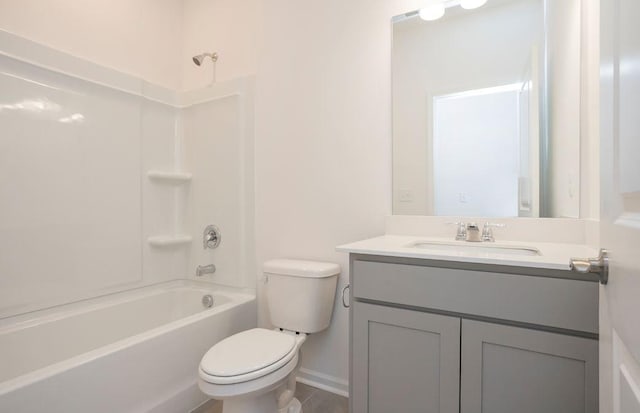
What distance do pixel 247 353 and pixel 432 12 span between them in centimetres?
181

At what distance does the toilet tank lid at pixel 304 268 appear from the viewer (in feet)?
5.49

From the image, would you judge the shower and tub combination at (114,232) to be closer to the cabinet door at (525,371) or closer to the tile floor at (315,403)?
the tile floor at (315,403)

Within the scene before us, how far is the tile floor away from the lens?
1.67 m

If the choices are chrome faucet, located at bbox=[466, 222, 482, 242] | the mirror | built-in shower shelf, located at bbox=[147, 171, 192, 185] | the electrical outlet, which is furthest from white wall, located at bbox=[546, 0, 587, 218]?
built-in shower shelf, located at bbox=[147, 171, 192, 185]

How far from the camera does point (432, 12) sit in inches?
63.3

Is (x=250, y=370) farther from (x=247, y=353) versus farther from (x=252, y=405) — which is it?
(x=252, y=405)

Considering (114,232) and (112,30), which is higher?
(112,30)

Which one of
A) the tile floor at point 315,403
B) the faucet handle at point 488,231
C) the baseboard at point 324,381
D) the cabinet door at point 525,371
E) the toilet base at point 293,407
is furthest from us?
the baseboard at point 324,381

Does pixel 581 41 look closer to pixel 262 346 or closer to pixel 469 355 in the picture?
pixel 469 355

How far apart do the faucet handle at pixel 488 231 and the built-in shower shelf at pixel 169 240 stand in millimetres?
1933

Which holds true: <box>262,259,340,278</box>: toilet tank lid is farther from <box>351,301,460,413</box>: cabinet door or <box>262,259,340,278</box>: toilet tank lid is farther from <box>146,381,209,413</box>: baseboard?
<box>146,381,209,413</box>: baseboard

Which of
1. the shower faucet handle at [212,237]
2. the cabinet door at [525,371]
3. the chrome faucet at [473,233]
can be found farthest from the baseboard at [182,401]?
the chrome faucet at [473,233]

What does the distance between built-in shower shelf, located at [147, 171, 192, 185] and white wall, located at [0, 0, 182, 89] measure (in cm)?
67

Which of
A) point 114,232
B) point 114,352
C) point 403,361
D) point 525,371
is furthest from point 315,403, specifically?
point 114,232
